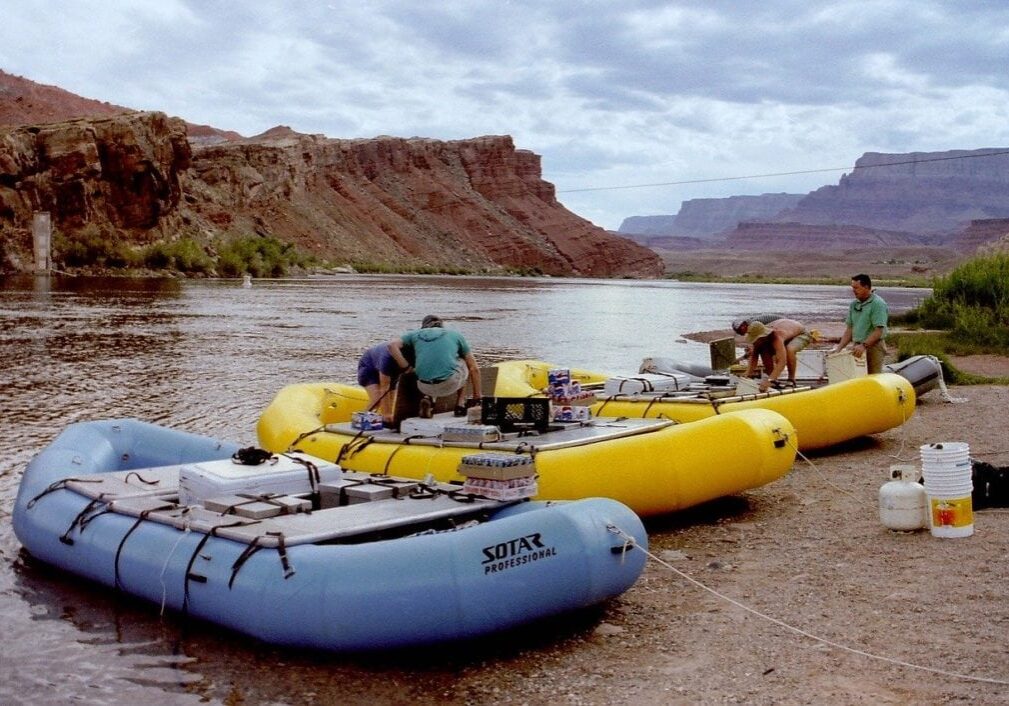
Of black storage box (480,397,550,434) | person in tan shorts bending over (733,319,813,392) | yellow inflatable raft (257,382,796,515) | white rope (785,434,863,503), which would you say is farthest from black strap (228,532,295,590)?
person in tan shorts bending over (733,319,813,392)

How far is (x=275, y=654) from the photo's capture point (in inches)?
244

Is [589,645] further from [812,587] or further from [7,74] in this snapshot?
[7,74]

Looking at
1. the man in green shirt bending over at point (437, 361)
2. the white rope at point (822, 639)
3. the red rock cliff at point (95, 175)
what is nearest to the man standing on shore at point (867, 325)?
the man in green shirt bending over at point (437, 361)

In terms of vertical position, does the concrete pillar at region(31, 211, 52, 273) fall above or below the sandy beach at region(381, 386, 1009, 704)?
above

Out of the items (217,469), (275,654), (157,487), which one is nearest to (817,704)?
(275,654)

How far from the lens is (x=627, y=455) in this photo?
A: 8.58 m

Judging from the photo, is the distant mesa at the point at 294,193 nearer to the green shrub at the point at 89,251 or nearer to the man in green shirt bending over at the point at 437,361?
the green shrub at the point at 89,251

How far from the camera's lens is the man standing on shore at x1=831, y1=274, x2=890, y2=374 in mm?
12797

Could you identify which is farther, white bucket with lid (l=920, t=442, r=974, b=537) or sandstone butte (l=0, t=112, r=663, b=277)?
sandstone butte (l=0, t=112, r=663, b=277)

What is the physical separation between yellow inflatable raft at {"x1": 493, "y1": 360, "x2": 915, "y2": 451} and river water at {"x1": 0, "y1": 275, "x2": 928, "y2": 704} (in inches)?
193

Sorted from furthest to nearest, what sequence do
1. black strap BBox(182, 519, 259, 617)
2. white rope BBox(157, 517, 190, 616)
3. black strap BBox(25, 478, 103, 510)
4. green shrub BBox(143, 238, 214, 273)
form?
green shrub BBox(143, 238, 214, 273)
black strap BBox(25, 478, 103, 510)
white rope BBox(157, 517, 190, 616)
black strap BBox(182, 519, 259, 617)

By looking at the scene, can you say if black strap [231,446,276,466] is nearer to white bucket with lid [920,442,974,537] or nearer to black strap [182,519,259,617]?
black strap [182,519,259,617]

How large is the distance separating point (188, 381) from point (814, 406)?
36.3 feet

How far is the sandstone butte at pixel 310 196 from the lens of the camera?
7869cm
